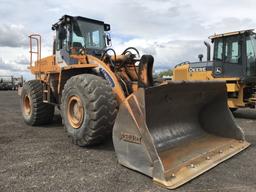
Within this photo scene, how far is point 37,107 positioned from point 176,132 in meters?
3.72

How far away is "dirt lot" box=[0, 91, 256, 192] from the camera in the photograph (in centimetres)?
377

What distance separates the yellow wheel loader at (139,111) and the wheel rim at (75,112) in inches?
0.7

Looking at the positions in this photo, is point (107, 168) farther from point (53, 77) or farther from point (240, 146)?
point (53, 77)

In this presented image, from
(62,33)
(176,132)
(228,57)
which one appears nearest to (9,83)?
(228,57)

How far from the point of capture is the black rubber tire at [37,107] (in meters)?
7.67

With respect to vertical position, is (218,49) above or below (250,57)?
above

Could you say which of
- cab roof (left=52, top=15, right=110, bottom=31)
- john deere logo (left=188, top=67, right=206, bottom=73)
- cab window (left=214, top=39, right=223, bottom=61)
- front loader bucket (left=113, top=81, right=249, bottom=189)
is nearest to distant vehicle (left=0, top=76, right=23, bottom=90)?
john deere logo (left=188, top=67, right=206, bottom=73)

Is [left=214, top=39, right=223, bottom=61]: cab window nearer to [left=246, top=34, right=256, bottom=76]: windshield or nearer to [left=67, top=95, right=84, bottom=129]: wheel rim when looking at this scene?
[left=246, top=34, right=256, bottom=76]: windshield

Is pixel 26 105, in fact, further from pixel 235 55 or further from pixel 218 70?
pixel 235 55

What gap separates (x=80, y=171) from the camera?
4.29 m

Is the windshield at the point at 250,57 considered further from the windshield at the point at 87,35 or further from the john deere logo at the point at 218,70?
the windshield at the point at 87,35

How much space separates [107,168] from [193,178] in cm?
119

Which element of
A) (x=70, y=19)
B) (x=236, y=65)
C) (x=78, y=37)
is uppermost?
(x=70, y=19)

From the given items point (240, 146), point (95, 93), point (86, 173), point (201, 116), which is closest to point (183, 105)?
point (201, 116)
